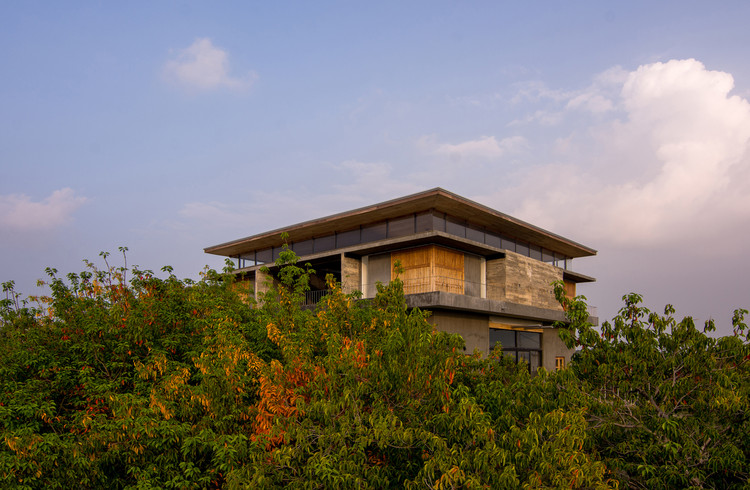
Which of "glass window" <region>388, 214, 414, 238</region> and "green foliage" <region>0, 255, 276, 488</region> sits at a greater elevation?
"glass window" <region>388, 214, 414, 238</region>

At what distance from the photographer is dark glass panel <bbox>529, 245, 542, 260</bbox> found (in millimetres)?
37125

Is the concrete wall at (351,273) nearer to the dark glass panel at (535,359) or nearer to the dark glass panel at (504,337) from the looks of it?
→ the dark glass panel at (504,337)

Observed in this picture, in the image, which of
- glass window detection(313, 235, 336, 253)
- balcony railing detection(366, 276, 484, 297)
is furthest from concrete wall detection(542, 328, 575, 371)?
glass window detection(313, 235, 336, 253)

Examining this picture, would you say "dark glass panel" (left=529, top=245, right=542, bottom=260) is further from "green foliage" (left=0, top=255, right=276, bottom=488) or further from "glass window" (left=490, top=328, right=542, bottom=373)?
"green foliage" (left=0, top=255, right=276, bottom=488)

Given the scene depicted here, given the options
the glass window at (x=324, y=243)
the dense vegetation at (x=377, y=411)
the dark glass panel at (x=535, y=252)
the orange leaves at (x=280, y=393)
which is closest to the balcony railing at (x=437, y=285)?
the glass window at (x=324, y=243)

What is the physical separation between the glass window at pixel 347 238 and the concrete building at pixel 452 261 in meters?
0.07

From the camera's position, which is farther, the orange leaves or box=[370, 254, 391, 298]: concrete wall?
box=[370, 254, 391, 298]: concrete wall

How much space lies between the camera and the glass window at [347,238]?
106ft

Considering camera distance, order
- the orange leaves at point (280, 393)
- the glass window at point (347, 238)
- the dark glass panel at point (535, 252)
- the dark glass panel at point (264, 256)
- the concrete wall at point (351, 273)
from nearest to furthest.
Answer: the orange leaves at point (280, 393)
the concrete wall at point (351, 273)
the glass window at point (347, 238)
the dark glass panel at point (535, 252)
the dark glass panel at point (264, 256)

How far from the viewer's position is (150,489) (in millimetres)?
10086

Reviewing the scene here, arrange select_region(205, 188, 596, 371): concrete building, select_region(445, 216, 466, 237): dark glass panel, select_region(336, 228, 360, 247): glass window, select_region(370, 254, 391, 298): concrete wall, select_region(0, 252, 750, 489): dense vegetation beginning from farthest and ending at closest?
select_region(336, 228, 360, 247): glass window → select_region(370, 254, 391, 298): concrete wall → select_region(445, 216, 466, 237): dark glass panel → select_region(205, 188, 596, 371): concrete building → select_region(0, 252, 750, 489): dense vegetation

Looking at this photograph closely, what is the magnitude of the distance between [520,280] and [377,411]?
26244mm

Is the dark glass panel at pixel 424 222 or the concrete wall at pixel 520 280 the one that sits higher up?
the dark glass panel at pixel 424 222

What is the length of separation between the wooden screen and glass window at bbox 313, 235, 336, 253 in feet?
16.1
